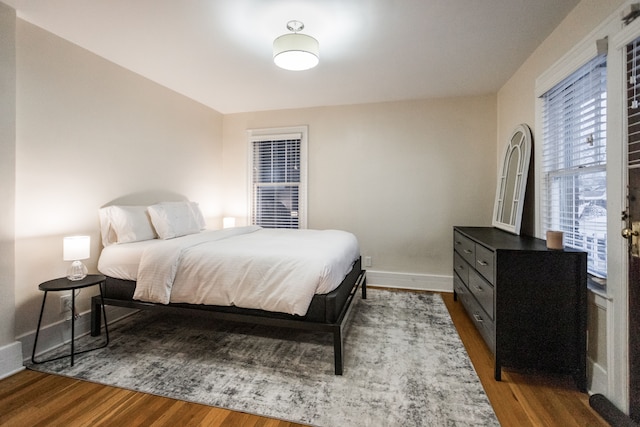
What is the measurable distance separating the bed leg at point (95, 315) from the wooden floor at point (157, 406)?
1.77 feet

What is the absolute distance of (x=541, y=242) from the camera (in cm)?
223

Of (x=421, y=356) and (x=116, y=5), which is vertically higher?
(x=116, y=5)

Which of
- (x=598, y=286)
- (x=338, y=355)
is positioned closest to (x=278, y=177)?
(x=338, y=355)

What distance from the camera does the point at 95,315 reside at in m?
2.52

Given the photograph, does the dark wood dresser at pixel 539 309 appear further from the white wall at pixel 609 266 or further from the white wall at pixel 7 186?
the white wall at pixel 7 186

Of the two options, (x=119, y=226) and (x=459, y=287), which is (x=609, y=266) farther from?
(x=119, y=226)

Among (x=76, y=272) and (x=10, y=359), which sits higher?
(x=76, y=272)

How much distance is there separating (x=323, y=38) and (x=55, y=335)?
3.27 metres

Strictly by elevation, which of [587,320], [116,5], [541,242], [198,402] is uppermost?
[116,5]

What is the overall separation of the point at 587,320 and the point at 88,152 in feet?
13.3

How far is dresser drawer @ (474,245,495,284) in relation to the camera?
2035 mm

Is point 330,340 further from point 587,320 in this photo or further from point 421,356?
point 587,320

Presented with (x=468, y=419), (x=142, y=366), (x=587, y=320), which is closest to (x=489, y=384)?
(x=468, y=419)

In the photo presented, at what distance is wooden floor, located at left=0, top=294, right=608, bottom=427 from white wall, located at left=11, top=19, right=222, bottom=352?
599mm
